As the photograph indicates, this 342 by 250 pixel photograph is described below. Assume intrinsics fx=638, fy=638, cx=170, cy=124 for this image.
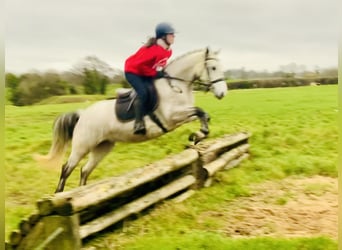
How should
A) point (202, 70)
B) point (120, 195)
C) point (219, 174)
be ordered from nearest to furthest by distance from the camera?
point (120, 195)
point (202, 70)
point (219, 174)

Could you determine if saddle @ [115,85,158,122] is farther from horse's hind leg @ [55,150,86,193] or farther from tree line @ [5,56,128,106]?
horse's hind leg @ [55,150,86,193]

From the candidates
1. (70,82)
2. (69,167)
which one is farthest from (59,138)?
(70,82)

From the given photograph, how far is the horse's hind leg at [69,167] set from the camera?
2.89 metres

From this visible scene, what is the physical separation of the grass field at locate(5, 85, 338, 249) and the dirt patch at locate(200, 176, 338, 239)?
39mm

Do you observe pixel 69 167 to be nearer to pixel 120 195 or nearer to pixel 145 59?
pixel 120 195

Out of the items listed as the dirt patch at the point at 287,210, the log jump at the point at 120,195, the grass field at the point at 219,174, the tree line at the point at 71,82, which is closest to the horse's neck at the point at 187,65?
the grass field at the point at 219,174

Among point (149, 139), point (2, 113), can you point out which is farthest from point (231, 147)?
point (2, 113)

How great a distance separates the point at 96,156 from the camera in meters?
2.97

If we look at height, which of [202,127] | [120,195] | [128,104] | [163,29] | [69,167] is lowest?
[120,195]

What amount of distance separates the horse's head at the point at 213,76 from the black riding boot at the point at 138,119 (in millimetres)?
313

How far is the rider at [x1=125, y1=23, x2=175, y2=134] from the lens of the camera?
288 cm

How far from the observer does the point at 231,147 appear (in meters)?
3.12

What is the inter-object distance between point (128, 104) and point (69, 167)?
1.30 ft

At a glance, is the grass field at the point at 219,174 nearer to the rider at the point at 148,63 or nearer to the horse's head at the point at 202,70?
the horse's head at the point at 202,70
